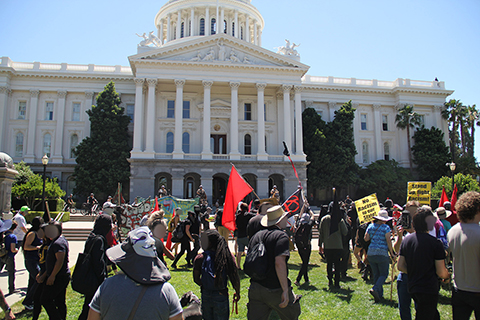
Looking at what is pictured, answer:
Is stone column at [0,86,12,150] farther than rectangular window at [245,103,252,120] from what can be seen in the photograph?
No

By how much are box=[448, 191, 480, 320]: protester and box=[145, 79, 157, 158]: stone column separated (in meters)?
32.4

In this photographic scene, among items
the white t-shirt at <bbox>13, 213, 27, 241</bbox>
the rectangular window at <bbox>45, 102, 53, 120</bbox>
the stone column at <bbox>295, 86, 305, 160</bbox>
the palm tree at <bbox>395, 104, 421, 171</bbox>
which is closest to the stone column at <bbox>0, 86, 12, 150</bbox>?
the rectangular window at <bbox>45, 102, 53, 120</bbox>

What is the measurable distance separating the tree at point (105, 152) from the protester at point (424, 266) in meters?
33.4

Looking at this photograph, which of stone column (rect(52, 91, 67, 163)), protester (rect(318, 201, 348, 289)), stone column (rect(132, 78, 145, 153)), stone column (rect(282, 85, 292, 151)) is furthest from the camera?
stone column (rect(52, 91, 67, 163))

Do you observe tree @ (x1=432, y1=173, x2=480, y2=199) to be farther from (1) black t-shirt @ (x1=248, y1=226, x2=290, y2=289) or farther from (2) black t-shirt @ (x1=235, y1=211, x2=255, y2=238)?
(1) black t-shirt @ (x1=248, y1=226, x2=290, y2=289)

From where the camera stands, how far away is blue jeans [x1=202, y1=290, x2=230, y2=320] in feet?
15.6

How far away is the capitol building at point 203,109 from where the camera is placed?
117 ft

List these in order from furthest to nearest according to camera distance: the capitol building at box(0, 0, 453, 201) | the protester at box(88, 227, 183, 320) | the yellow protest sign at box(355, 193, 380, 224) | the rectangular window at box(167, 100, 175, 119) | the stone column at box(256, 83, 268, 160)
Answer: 1. the rectangular window at box(167, 100, 175, 119)
2. the stone column at box(256, 83, 268, 160)
3. the capitol building at box(0, 0, 453, 201)
4. the yellow protest sign at box(355, 193, 380, 224)
5. the protester at box(88, 227, 183, 320)

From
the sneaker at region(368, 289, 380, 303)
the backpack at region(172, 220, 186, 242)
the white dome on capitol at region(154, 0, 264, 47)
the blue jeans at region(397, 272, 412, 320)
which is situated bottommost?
the sneaker at region(368, 289, 380, 303)

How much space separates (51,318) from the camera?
547 centimetres

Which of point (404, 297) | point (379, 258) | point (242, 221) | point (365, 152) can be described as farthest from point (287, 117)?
point (404, 297)

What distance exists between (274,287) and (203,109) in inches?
1380

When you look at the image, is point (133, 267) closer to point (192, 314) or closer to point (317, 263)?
point (192, 314)

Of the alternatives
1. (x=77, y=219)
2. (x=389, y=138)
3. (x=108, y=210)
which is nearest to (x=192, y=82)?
(x=77, y=219)
